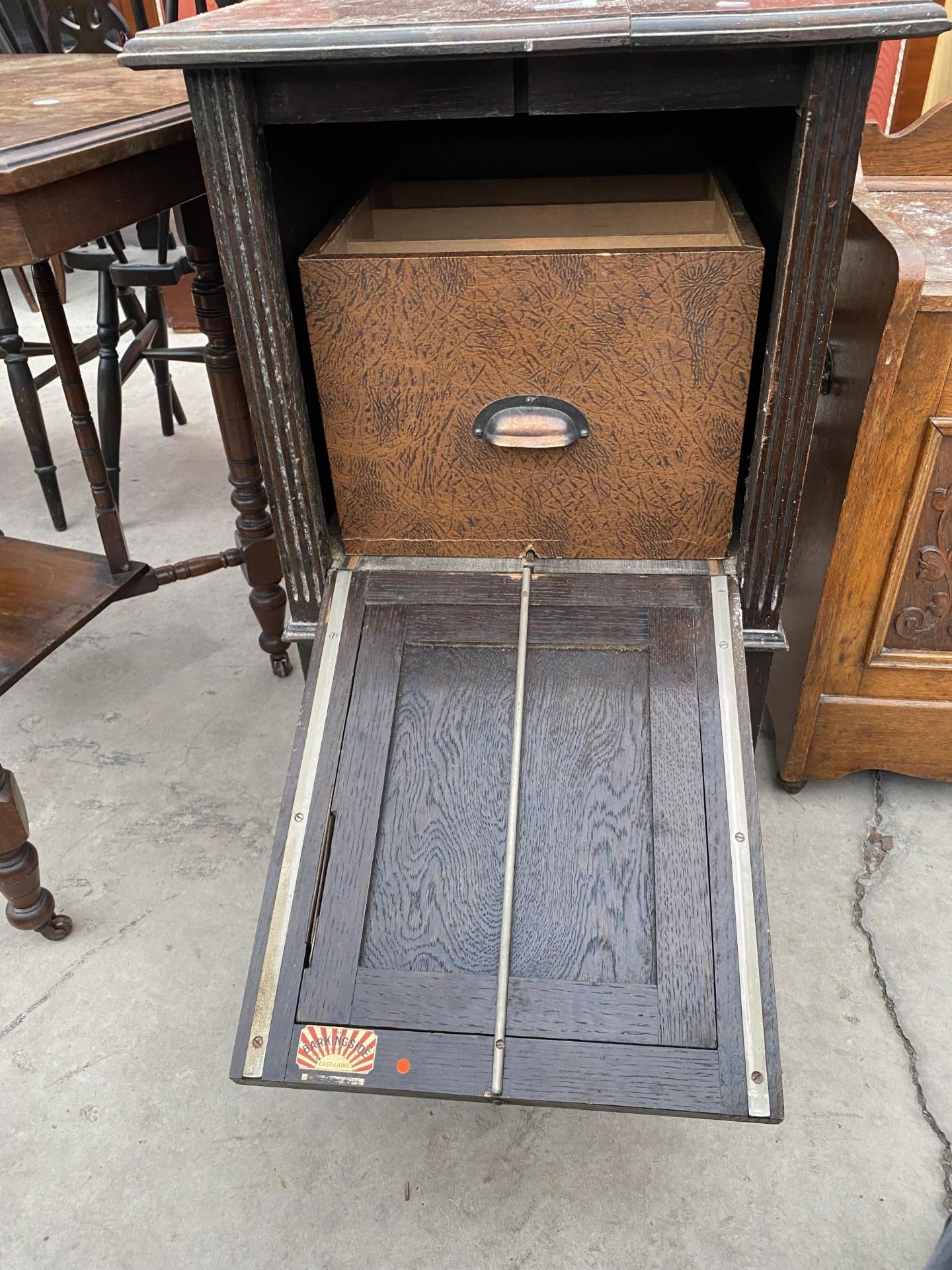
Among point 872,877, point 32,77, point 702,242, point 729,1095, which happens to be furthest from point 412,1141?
point 32,77

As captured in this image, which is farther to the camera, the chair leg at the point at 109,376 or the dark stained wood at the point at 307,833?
the chair leg at the point at 109,376

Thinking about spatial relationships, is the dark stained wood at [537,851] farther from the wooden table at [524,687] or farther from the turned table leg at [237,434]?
the turned table leg at [237,434]

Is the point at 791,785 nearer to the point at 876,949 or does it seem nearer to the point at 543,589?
the point at 876,949

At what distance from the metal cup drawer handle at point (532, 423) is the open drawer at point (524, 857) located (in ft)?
0.58

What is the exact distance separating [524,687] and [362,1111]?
2.03ft

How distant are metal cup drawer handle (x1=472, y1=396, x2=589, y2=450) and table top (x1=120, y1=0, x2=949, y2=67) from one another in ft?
1.20

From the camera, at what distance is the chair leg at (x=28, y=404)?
1964 millimetres

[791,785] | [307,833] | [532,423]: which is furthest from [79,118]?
[791,785]

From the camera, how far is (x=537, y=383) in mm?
1067

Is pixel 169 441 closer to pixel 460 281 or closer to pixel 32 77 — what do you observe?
pixel 32 77

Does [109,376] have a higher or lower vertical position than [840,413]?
lower

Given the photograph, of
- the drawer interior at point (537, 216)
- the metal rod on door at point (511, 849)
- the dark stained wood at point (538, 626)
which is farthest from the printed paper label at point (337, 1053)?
the drawer interior at point (537, 216)

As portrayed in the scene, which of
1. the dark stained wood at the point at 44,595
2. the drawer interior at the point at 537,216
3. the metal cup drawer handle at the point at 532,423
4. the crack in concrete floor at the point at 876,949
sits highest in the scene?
the drawer interior at the point at 537,216

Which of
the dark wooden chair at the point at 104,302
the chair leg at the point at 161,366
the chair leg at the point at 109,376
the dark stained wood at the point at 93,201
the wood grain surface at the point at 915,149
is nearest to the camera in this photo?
the dark stained wood at the point at 93,201
